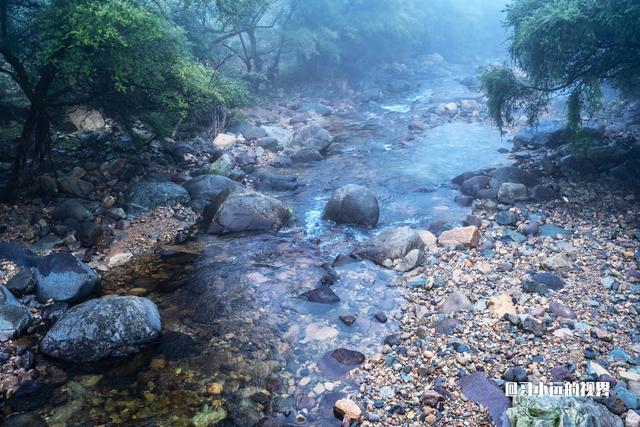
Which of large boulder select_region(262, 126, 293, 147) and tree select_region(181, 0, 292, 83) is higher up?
tree select_region(181, 0, 292, 83)

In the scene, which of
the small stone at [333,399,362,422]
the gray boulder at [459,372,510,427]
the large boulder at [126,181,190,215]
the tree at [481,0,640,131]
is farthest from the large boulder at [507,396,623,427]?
the large boulder at [126,181,190,215]

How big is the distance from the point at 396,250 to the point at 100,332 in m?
5.47

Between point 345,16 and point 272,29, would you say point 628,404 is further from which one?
point 345,16

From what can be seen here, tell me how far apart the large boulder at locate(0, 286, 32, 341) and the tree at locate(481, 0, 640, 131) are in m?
11.7

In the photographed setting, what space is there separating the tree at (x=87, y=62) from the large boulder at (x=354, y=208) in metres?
4.29

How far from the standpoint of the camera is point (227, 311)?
7.43m

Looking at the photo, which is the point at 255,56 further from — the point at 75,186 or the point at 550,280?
the point at 550,280

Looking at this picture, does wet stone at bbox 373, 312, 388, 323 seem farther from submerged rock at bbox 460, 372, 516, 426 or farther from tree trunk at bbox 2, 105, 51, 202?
tree trunk at bbox 2, 105, 51, 202

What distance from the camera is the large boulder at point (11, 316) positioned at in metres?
6.32

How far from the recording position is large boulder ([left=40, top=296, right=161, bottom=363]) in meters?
6.08

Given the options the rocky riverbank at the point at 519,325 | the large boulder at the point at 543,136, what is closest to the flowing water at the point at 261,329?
the rocky riverbank at the point at 519,325

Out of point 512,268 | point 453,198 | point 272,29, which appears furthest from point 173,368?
point 272,29

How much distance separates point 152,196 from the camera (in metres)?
11.2

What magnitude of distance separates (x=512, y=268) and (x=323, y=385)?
4228 millimetres
